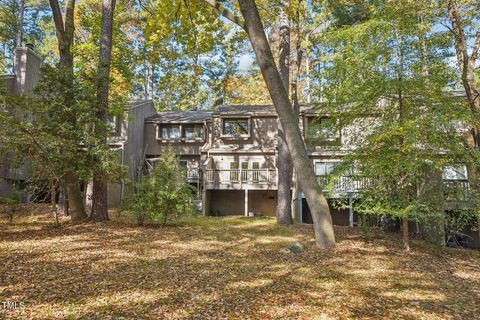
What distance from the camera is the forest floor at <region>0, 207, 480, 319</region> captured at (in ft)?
13.4

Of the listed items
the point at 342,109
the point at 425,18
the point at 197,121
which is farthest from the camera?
the point at 197,121

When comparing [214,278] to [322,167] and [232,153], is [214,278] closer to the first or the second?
[322,167]

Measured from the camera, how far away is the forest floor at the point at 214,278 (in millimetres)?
4078

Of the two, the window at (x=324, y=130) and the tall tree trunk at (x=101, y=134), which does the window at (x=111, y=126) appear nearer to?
the tall tree trunk at (x=101, y=134)

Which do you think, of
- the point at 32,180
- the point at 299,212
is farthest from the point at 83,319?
the point at 299,212

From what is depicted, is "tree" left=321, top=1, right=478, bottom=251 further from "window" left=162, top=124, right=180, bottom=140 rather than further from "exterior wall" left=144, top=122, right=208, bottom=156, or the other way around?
"window" left=162, top=124, right=180, bottom=140

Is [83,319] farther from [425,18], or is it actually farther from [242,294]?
[425,18]

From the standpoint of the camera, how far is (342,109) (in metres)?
9.78

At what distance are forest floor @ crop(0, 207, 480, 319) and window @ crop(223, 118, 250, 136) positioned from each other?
37.8ft

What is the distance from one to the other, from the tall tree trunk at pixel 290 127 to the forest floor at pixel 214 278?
0.76 meters

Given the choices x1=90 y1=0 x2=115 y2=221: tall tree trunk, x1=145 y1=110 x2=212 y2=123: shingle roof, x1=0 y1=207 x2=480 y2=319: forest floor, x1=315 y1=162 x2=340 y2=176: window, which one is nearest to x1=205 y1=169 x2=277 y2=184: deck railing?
x1=315 y1=162 x2=340 y2=176: window

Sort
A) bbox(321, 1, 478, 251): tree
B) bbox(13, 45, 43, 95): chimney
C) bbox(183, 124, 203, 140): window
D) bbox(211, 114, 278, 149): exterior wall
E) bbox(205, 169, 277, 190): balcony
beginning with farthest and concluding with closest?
bbox(183, 124, 203, 140): window, bbox(211, 114, 278, 149): exterior wall, bbox(205, 169, 277, 190): balcony, bbox(13, 45, 43, 95): chimney, bbox(321, 1, 478, 251): tree

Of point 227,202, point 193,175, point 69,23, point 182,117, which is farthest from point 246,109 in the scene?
point 69,23

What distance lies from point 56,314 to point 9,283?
1.66m
